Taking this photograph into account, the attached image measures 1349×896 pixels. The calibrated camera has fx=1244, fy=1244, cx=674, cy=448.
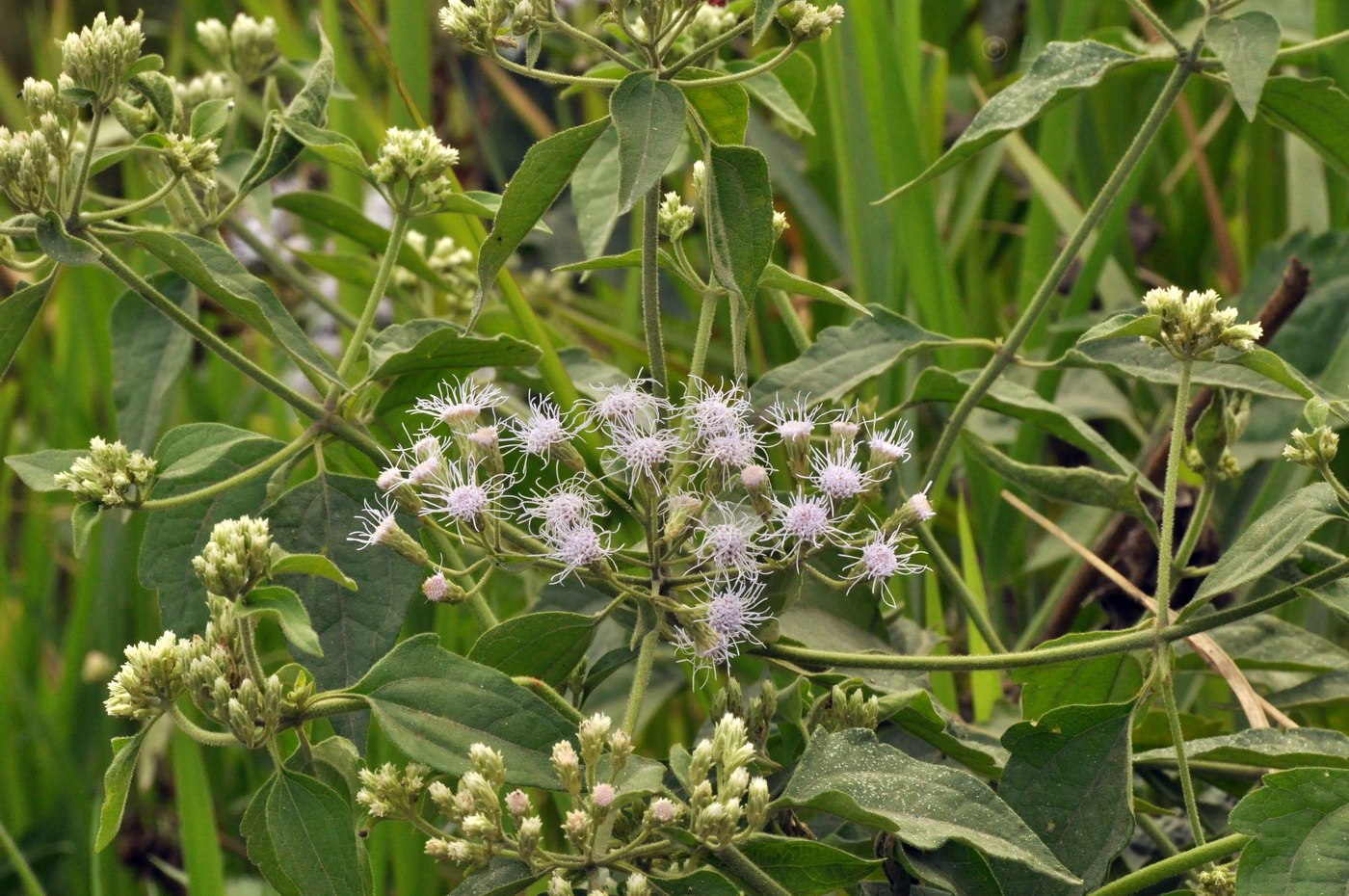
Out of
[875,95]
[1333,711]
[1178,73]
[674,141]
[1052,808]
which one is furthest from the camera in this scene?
[875,95]

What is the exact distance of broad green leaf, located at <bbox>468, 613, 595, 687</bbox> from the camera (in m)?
0.80

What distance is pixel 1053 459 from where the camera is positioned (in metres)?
1.65

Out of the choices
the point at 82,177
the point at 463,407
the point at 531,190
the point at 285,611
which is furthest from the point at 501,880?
the point at 82,177

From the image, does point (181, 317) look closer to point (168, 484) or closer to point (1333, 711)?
point (168, 484)

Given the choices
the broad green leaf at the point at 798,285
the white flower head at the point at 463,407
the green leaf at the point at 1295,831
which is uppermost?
the broad green leaf at the point at 798,285

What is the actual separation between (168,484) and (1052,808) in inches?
26.4

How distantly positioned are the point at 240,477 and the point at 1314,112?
2.76 feet

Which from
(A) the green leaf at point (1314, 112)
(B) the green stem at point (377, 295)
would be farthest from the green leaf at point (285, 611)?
(A) the green leaf at point (1314, 112)

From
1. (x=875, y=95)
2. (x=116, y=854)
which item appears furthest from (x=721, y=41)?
(x=116, y=854)

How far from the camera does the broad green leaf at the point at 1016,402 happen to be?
1.02 meters

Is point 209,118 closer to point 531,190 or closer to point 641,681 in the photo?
point 531,190

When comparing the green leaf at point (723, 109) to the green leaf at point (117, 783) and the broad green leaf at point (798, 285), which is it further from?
the green leaf at point (117, 783)

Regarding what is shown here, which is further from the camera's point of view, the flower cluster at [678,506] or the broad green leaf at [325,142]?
the broad green leaf at [325,142]

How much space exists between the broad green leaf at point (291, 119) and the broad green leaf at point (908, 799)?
0.57m
